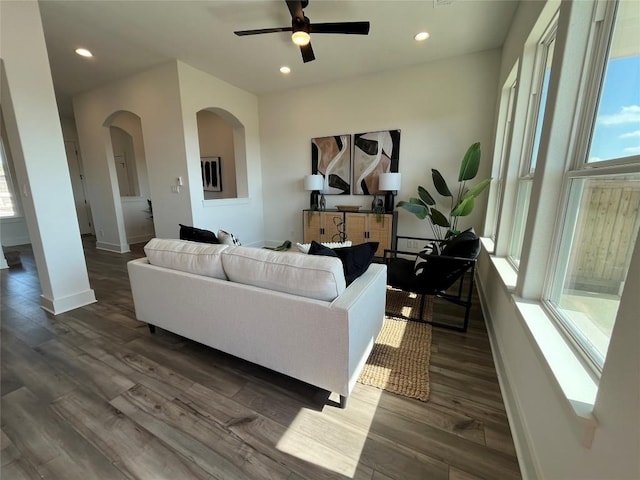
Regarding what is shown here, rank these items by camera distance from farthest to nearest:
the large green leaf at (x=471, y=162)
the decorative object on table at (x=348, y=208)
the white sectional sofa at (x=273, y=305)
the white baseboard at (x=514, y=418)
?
the decorative object on table at (x=348, y=208)
the large green leaf at (x=471, y=162)
the white sectional sofa at (x=273, y=305)
the white baseboard at (x=514, y=418)

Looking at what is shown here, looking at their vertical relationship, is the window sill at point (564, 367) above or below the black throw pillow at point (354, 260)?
below

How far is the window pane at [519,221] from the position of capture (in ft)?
7.04

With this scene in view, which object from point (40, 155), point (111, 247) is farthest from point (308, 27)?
point (111, 247)

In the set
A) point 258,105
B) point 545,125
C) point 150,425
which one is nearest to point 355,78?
point 258,105

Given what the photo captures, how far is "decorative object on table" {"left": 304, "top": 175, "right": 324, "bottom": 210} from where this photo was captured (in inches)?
171

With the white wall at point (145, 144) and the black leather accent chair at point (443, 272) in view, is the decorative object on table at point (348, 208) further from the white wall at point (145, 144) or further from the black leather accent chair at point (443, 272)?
the white wall at point (145, 144)

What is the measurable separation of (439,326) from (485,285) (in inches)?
32.5

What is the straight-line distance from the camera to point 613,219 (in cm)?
103

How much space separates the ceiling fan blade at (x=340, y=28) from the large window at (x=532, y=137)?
1363 mm

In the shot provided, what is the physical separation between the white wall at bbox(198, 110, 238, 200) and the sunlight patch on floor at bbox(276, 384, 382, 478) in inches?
195

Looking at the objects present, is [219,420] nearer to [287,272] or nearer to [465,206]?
[287,272]

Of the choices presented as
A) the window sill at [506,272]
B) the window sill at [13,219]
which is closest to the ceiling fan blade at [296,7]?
the window sill at [506,272]

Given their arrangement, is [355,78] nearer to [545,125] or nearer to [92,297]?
[545,125]

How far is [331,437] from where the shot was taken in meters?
1.34
